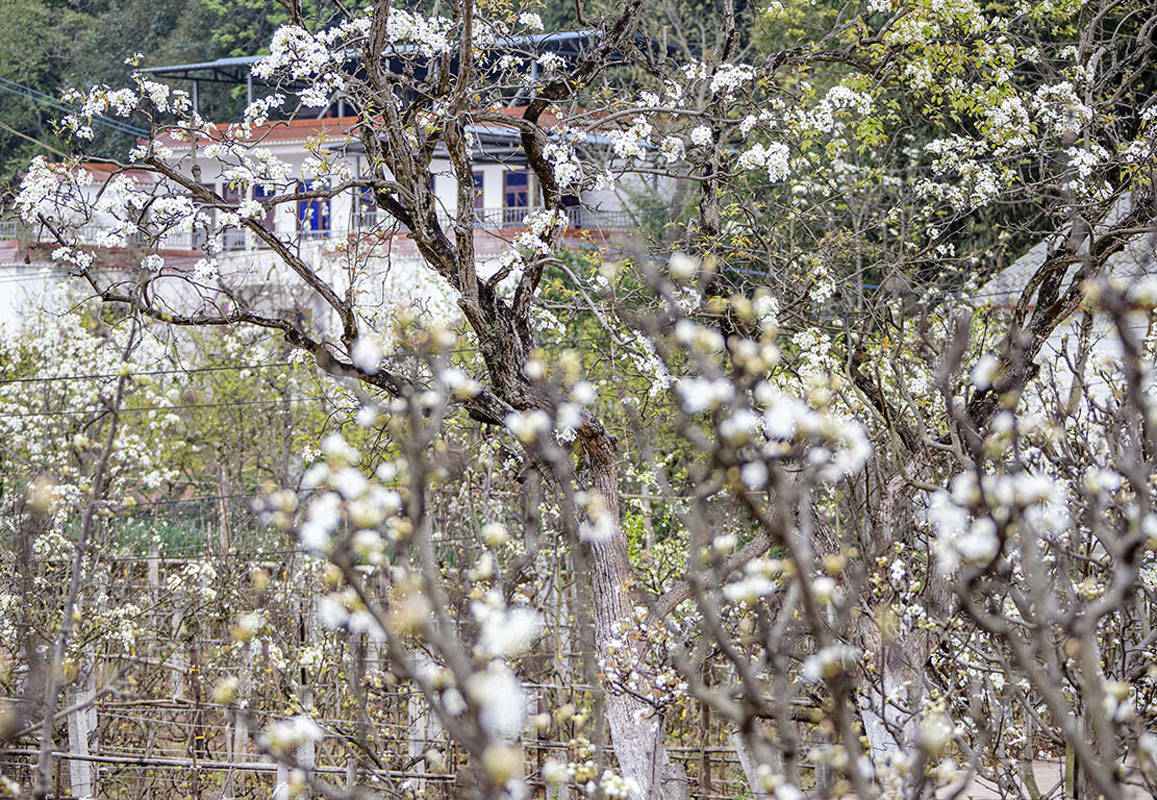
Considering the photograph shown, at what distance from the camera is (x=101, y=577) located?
8789 mm

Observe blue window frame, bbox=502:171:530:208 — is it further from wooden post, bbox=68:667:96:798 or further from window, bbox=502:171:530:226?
wooden post, bbox=68:667:96:798

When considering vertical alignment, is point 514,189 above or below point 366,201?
above

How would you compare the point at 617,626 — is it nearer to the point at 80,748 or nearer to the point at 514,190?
the point at 80,748

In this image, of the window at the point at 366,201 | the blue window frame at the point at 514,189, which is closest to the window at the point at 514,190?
the blue window frame at the point at 514,189

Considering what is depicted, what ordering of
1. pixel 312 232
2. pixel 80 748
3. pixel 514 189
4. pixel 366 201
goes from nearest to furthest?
pixel 80 748 → pixel 366 201 → pixel 312 232 → pixel 514 189

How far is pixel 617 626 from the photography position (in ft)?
19.0

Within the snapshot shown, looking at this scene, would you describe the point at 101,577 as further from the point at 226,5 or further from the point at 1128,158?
the point at 226,5

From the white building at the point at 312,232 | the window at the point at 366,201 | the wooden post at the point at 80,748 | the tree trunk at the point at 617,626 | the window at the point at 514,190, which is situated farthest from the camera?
the window at the point at 514,190

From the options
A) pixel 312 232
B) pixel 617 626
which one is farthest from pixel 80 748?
pixel 312 232

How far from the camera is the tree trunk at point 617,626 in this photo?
226 inches

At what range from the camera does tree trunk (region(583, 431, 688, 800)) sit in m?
5.74

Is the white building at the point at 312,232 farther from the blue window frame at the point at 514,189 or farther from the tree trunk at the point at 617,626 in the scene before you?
the tree trunk at the point at 617,626

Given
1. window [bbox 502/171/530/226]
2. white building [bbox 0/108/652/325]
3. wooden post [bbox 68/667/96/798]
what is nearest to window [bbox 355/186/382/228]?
white building [bbox 0/108/652/325]

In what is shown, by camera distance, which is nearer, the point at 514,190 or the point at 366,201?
the point at 366,201
